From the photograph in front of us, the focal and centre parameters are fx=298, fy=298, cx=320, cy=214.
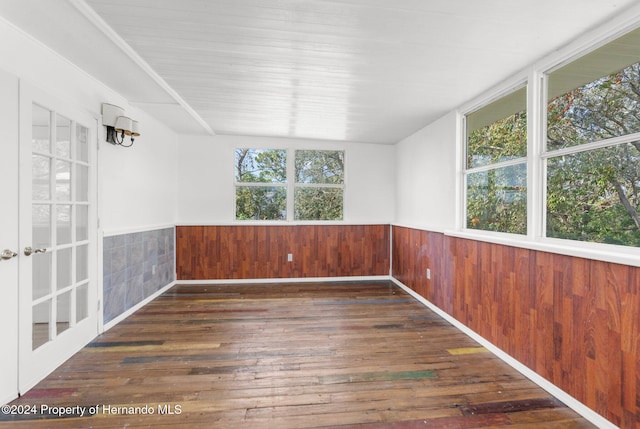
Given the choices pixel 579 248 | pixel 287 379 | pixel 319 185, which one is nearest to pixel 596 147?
pixel 579 248

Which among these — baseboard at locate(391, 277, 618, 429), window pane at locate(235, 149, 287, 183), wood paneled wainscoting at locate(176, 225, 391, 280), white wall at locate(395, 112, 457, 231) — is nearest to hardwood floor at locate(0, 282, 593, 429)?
baseboard at locate(391, 277, 618, 429)

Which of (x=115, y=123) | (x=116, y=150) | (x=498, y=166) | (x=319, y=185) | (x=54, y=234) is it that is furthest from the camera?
(x=319, y=185)

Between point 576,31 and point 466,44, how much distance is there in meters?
0.63

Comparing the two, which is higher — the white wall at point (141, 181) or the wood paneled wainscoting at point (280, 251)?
the white wall at point (141, 181)

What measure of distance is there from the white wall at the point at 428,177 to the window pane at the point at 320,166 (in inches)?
38.9

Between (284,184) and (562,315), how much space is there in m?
3.77

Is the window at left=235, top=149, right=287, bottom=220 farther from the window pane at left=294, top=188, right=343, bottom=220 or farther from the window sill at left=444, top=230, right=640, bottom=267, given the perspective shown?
the window sill at left=444, top=230, right=640, bottom=267

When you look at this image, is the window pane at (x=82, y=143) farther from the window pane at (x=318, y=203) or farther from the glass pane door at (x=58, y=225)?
the window pane at (x=318, y=203)

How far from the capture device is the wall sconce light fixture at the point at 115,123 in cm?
278

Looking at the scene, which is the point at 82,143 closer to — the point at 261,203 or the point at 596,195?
the point at 261,203

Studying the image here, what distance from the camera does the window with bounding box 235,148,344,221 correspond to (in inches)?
187

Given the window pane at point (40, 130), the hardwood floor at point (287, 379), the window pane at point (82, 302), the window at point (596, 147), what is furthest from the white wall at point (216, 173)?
the window at point (596, 147)

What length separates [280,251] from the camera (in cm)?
474

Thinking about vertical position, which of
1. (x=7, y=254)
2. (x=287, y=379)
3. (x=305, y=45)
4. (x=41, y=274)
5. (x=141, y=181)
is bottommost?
(x=287, y=379)
